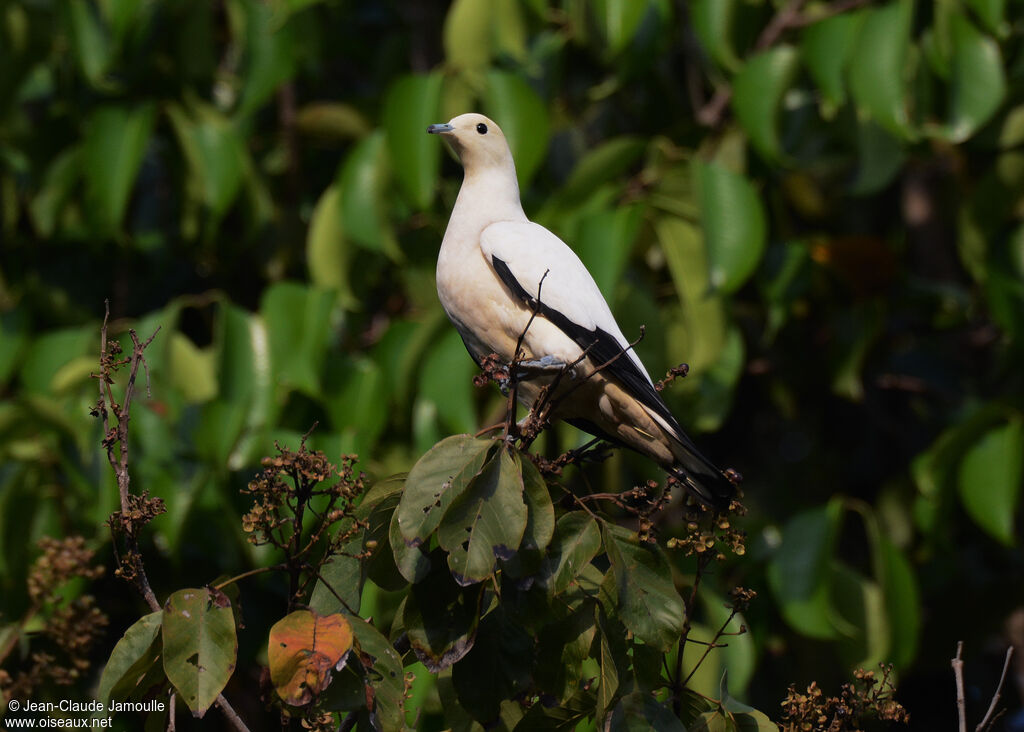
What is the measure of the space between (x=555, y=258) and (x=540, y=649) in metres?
1.30

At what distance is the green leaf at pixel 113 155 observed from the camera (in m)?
4.16

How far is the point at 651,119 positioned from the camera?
4.89 metres

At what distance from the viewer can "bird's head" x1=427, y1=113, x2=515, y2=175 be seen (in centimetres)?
347

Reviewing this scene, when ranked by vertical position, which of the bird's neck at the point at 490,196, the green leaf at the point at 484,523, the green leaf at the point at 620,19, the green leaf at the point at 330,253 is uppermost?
the green leaf at the point at 620,19

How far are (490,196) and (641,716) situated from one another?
1863 mm

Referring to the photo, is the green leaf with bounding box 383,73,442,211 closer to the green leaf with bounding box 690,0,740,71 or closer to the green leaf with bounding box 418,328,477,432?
the green leaf with bounding box 418,328,477,432

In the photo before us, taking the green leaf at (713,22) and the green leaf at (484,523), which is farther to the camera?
the green leaf at (713,22)

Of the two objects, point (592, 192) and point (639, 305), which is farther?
point (592, 192)

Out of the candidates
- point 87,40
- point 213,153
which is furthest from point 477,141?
point 87,40

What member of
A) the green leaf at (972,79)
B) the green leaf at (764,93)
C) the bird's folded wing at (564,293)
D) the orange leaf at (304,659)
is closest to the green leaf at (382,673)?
the orange leaf at (304,659)

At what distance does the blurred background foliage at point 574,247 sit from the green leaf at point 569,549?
1545 mm

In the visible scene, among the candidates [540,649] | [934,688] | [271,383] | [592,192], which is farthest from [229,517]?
[934,688]

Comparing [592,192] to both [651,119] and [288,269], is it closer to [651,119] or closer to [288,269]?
[651,119]

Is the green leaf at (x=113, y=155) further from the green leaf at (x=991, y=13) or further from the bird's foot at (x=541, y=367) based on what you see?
the green leaf at (x=991, y=13)
